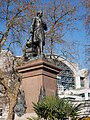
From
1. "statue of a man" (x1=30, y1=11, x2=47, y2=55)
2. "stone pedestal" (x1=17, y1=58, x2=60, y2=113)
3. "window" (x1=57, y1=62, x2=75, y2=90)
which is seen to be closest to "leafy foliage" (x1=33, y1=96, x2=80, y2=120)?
"stone pedestal" (x1=17, y1=58, x2=60, y2=113)

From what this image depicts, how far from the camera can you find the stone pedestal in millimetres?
10609

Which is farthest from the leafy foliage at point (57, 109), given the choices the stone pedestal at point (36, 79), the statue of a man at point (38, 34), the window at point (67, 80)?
the window at point (67, 80)

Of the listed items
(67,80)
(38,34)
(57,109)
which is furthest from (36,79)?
(67,80)

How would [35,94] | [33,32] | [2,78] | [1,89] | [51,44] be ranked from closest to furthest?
1. [35,94]
2. [33,32]
3. [2,78]
4. [51,44]
5. [1,89]

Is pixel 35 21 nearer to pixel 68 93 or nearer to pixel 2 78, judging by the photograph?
pixel 2 78

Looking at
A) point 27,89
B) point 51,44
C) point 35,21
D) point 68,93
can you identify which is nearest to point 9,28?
point 51,44

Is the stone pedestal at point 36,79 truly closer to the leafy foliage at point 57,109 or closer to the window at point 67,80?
the leafy foliage at point 57,109

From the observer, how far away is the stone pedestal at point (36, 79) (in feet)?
34.8

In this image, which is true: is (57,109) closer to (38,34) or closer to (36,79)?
(36,79)

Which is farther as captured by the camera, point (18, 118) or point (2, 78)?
point (2, 78)

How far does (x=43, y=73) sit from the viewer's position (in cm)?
1069

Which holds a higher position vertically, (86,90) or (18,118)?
(86,90)

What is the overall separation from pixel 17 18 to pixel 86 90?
63580mm

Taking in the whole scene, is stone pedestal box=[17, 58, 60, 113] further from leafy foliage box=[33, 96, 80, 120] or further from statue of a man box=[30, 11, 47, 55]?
leafy foliage box=[33, 96, 80, 120]
